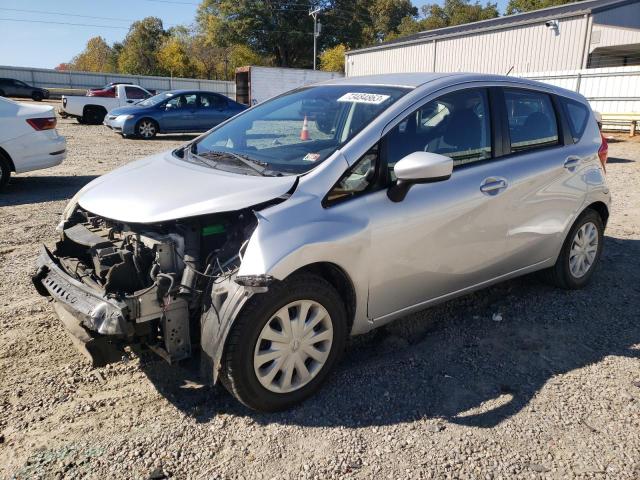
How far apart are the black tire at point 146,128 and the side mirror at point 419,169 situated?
49.0 feet

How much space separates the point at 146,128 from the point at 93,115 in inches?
223

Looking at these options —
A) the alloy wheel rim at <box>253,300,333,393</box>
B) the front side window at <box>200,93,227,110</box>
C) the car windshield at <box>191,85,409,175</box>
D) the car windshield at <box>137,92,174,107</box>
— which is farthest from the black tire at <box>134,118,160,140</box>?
the alloy wheel rim at <box>253,300,333,393</box>

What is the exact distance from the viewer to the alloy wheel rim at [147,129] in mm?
16645

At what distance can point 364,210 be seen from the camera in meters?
3.07

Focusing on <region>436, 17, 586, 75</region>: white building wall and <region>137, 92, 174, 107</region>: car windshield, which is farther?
<region>436, 17, 586, 75</region>: white building wall

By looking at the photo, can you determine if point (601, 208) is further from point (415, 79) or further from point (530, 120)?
point (415, 79)

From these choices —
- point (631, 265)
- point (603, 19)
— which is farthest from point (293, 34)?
point (631, 265)

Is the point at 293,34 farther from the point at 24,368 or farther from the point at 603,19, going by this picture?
the point at 24,368

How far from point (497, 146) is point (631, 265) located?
259 centimetres

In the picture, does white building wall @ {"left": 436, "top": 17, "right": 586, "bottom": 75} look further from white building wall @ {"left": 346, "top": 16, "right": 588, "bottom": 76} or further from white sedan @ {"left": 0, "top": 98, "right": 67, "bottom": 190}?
white sedan @ {"left": 0, "top": 98, "right": 67, "bottom": 190}

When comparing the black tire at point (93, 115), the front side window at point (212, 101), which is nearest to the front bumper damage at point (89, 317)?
the front side window at point (212, 101)

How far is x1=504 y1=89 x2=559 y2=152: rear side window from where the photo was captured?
4.02 meters

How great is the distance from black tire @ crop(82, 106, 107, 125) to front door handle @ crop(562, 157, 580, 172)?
20092 millimetres

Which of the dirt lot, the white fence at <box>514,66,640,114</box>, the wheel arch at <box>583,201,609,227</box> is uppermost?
the white fence at <box>514,66,640,114</box>
